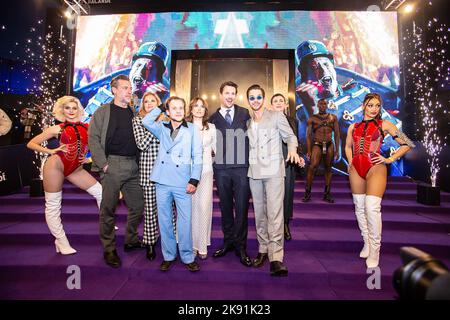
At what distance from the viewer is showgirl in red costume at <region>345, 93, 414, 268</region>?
2750mm

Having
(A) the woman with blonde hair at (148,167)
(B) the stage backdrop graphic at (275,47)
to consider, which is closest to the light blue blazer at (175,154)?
(A) the woman with blonde hair at (148,167)

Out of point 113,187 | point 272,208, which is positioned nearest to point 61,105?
point 113,187

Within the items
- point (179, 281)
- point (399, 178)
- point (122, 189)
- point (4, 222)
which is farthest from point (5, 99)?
point (399, 178)

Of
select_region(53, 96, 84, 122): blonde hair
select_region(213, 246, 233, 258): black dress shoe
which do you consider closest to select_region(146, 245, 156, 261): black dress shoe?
select_region(213, 246, 233, 258): black dress shoe

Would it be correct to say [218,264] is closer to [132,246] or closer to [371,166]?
[132,246]

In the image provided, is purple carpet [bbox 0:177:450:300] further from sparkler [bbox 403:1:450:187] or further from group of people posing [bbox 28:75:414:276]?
sparkler [bbox 403:1:450:187]

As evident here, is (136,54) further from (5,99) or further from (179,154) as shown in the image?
(179,154)

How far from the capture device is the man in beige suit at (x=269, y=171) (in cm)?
273

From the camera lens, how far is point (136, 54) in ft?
25.6

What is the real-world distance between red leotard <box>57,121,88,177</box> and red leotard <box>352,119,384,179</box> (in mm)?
3376

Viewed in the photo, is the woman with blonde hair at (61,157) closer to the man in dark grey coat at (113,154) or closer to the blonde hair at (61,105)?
the blonde hair at (61,105)

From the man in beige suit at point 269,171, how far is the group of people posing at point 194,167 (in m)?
0.01

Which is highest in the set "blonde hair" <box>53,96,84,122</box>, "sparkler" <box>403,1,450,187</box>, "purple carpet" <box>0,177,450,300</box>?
"sparkler" <box>403,1,450,187</box>

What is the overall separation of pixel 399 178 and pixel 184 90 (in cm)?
653
